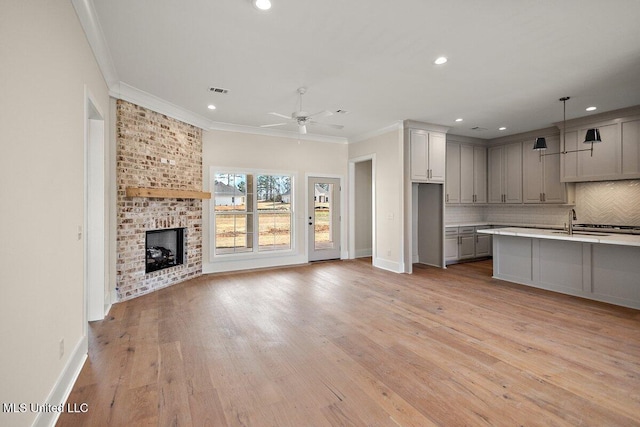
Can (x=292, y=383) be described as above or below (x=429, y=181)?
below

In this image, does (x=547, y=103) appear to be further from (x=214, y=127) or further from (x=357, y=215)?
(x=214, y=127)

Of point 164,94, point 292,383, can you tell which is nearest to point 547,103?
point 292,383

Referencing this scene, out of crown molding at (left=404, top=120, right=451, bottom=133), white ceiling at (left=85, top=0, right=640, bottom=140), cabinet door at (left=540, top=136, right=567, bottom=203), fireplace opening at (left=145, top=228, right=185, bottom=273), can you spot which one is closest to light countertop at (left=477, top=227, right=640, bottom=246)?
white ceiling at (left=85, top=0, right=640, bottom=140)

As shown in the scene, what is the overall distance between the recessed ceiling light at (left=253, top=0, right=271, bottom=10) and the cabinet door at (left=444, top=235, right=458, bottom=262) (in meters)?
5.95

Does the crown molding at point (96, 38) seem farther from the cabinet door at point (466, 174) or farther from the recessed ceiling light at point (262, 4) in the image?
the cabinet door at point (466, 174)

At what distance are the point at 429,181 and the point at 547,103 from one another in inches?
91.2

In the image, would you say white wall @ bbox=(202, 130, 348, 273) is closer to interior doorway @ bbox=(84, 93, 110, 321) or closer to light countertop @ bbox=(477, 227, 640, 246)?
interior doorway @ bbox=(84, 93, 110, 321)

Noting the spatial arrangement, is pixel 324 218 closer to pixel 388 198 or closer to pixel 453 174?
pixel 388 198

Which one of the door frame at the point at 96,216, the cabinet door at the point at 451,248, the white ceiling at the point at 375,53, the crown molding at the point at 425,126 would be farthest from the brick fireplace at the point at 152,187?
the cabinet door at the point at 451,248

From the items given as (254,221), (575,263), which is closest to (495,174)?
(575,263)

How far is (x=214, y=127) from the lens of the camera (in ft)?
20.2

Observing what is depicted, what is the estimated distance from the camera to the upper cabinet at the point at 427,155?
6.21 metres

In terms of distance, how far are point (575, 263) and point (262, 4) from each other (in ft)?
17.5

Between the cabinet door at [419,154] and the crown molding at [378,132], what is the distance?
28 cm
